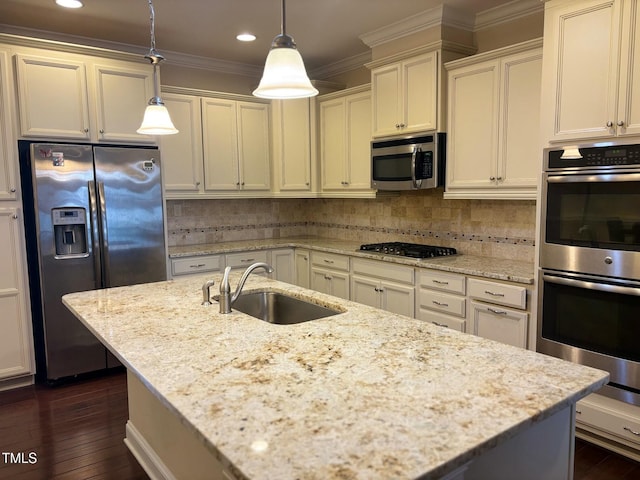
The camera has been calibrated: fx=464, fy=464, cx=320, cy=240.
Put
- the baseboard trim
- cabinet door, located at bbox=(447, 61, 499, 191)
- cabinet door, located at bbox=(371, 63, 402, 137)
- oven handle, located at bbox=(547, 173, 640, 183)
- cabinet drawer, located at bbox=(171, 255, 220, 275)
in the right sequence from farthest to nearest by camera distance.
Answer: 1. cabinet drawer, located at bbox=(171, 255, 220, 275)
2. cabinet door, located at bbox=(371, 63, 402, 137)
3. cabinet door, located at bbox=(447, 61, 499, 191)
4. oven handle, located at bbox=(547, 173, 640, 183)
5. the baseboard trim

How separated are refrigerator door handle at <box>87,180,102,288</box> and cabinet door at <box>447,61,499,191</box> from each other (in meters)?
2.67

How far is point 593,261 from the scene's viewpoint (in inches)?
95.5

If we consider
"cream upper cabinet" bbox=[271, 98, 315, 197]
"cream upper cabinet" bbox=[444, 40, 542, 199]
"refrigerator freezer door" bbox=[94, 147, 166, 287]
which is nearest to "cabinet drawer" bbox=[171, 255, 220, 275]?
"refrigerator freezer door" bbox=[94, 147, 166, 287]

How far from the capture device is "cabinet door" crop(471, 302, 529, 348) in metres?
2.83

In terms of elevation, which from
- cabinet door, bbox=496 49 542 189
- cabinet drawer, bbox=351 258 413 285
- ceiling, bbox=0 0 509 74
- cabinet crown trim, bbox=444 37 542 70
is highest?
ceiling, bbox=0 0 509 74

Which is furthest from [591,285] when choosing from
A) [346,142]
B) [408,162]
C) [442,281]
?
[346,142]

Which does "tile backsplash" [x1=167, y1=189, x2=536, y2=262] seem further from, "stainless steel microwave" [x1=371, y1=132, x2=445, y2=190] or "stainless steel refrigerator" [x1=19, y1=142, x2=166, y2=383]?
"stainless steel refrigerator" [x1=19, y1=142, x2=166, y2=383]

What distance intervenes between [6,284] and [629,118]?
13.2ft

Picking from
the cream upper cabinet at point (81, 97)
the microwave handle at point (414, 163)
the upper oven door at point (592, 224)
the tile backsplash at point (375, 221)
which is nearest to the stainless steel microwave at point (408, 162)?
the microwave handle at point (414, 163)

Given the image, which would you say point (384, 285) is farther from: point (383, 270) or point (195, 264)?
point (195, 264)

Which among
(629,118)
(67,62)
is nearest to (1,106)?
(67,62)

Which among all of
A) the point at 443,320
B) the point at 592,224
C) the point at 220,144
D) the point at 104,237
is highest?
the point at 220,144

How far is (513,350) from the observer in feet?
5.20

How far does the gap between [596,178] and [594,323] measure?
765 mm
